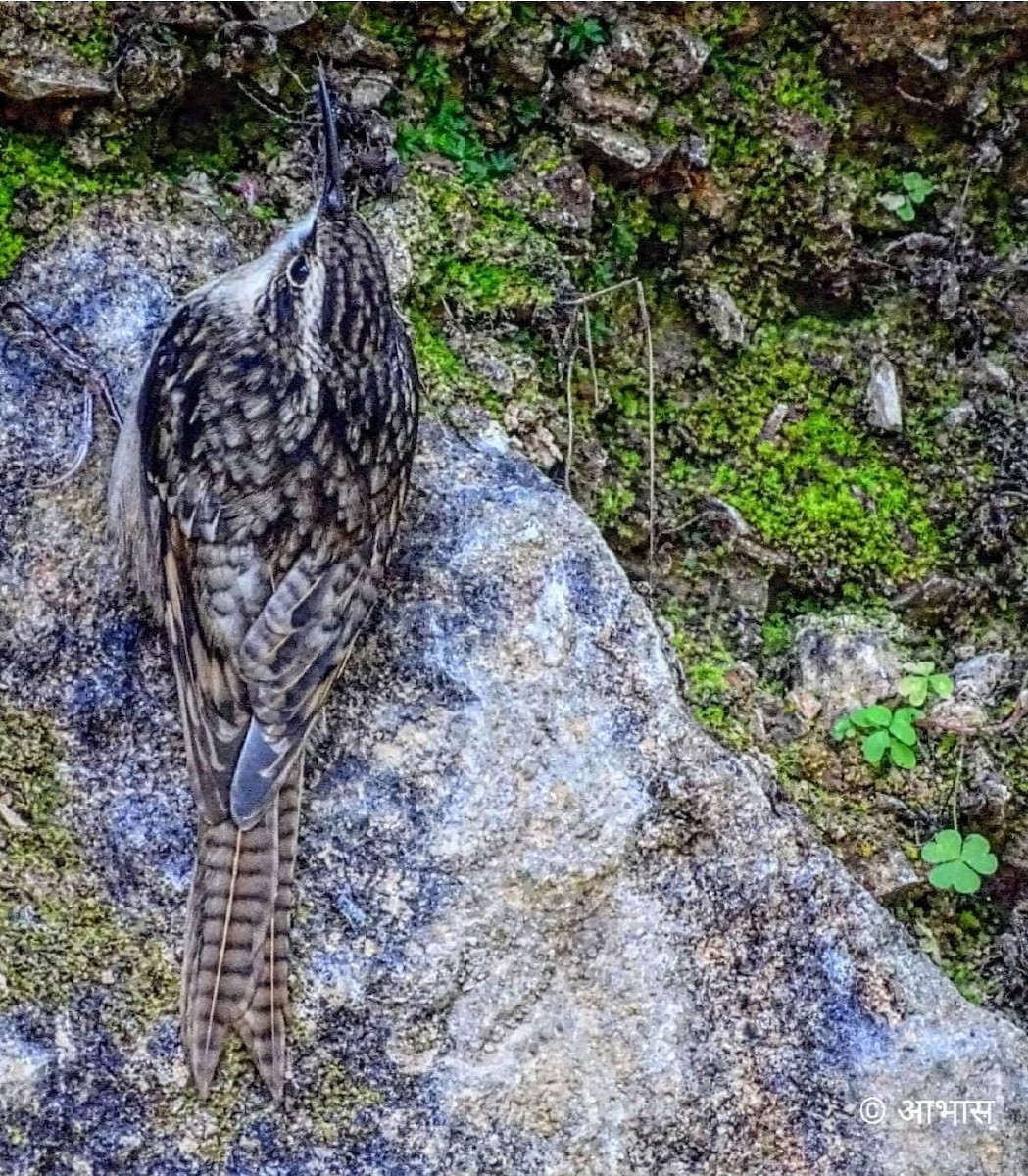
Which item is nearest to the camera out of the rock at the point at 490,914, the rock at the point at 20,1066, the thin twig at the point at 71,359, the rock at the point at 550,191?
the rock at the point at 20,1066

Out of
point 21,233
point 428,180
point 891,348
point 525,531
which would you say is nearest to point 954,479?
point 891,348

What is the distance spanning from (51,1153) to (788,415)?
2.45m

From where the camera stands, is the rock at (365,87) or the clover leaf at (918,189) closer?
the rock at (365,87)

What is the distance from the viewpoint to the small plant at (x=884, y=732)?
140 inches

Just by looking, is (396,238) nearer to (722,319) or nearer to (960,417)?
(722,319)

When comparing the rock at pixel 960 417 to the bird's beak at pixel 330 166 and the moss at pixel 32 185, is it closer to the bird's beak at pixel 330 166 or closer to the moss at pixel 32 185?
the bird's beak at pixel 330 166

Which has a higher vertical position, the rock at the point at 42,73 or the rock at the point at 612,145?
the rock at the point at 612,145

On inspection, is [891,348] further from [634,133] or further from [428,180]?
[428,180]

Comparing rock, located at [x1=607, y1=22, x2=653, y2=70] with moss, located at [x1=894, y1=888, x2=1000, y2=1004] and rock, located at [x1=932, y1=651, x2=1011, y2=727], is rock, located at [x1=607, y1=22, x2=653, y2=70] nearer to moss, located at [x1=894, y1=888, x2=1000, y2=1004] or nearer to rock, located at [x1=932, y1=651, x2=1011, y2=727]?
rock, located at [x1=932, y1=651, x2=1011, y2=727]

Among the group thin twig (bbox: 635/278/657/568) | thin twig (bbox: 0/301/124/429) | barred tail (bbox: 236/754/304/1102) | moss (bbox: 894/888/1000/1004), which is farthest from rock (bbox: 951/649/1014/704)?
thin twig (bbox: 0/301/124/429)

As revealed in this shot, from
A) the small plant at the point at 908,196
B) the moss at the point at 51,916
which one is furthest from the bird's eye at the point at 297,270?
the small plant at the point at 908,196

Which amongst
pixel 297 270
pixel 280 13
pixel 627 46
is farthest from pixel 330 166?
pixel 627 46

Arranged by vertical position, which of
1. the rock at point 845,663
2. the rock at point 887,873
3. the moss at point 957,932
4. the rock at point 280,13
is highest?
the rock at point 280,13

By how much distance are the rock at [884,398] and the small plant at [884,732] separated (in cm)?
78
